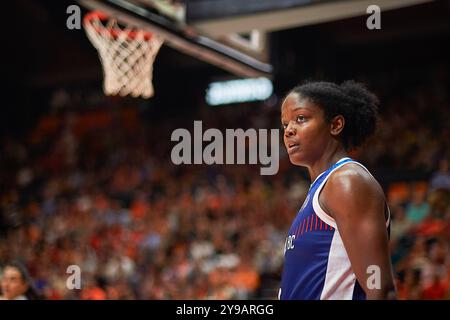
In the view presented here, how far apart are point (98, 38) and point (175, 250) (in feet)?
13.0

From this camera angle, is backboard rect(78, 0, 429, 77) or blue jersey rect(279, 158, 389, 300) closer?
blue jersey rect(279, 158, 389, 300)

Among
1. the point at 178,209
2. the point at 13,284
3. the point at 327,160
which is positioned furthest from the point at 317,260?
the point at 178,209

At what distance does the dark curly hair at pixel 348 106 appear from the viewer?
223cm

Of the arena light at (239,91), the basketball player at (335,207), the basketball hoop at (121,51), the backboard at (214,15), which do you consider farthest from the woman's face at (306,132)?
the arena light at (239,91)

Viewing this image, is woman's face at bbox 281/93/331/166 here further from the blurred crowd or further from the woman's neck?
the blurred crowd

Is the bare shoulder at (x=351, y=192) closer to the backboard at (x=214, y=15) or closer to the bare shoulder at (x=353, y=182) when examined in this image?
the bare shoulder at (x=353, y=182)

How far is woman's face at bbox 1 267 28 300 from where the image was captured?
13.6ft

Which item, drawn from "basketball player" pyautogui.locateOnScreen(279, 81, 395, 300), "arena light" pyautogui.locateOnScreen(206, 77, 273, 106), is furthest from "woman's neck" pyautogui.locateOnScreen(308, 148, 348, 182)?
"arena light" pyautogui.locateOnScreen(206, 77, 273, 106)

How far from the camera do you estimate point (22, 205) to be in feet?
39.6

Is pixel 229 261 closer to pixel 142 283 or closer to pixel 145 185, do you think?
pixel 142 283

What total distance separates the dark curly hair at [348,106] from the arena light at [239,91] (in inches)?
381

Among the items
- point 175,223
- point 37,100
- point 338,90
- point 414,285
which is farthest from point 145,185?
point 338,90

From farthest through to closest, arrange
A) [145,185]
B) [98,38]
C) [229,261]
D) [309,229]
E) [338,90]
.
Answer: [145,185] < [229,261] < [98,38] < [338,90] < [309,229]
